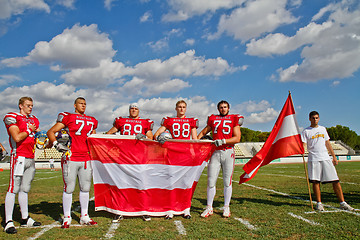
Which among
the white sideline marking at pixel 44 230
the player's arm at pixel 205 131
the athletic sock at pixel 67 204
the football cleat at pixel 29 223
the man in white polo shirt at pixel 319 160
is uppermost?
the player's arm at pixel 205 131

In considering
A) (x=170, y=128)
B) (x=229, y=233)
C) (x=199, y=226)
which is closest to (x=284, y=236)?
(x=229, y=233)

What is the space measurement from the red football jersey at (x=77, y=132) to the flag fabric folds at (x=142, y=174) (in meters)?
0.19

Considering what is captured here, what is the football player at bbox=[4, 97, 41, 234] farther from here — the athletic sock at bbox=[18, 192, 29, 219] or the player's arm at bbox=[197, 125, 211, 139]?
the player's arm at bbox=[197, 125, 211, 139]

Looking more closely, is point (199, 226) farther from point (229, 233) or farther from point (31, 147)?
point (31, 147)

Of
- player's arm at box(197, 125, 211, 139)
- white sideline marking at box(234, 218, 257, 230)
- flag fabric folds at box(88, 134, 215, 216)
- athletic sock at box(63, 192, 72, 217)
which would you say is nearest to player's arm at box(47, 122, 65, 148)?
flag fabric folds at box(88, 134, 215, 216)

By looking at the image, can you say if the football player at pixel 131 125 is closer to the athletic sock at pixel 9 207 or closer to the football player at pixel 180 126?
the football player at pixel 180 126

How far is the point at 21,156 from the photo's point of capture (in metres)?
4.61

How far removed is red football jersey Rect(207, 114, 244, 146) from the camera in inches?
210

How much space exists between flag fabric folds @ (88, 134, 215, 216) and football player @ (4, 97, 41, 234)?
1.04 metres

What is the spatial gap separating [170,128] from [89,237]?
250cm

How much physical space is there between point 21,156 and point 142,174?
213cm

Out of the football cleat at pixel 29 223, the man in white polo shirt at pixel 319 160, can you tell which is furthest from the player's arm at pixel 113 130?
the man in white polo shirt at pixel 319 160

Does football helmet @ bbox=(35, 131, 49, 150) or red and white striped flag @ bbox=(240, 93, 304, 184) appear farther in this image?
red and white striped flag @ bbox=(240, 93, 304, 184)

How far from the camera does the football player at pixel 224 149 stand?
523 centimetres
